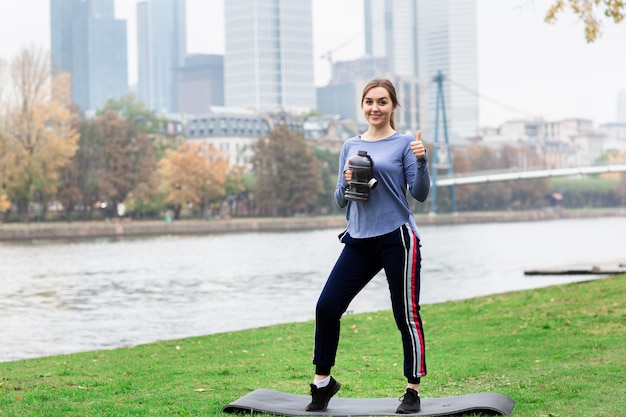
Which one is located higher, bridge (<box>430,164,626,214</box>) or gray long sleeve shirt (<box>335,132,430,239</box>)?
bridge (<box>430,164,626,214</box>)

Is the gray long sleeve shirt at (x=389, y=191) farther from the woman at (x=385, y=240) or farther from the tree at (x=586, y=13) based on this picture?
the tree at (x=586, y=13)

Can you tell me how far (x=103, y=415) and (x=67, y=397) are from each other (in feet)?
3.21

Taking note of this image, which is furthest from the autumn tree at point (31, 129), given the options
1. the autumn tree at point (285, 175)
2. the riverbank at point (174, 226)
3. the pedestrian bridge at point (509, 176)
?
the pedestrian bridge at point (509, 176)

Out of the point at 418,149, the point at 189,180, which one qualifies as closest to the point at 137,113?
the point at 189,180

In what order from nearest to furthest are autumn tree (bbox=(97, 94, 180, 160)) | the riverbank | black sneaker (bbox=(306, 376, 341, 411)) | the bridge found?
black sneaker (bbox=(306, 376, 341, 411)) → the riverbank → autumn tree (bbox=(97, 94, 180, 160)) → the bridge

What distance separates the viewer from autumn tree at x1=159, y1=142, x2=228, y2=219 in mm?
77375

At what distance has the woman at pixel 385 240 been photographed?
5320 mm

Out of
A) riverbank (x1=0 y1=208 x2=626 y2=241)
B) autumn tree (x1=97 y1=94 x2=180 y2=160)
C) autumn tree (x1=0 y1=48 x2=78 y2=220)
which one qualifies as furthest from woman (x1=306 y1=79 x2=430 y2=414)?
autumn tree (x1=97 y1=94 x2=180 y2=160)

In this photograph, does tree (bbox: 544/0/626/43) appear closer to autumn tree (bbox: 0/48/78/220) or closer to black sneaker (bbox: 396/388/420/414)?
black sneaker (bbox: 396/388/420/414)

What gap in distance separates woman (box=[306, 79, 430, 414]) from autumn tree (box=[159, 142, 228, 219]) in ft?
236

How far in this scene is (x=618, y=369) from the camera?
6.93m

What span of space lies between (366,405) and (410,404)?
1.03 ft

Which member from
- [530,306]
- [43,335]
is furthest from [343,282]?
[43,335]

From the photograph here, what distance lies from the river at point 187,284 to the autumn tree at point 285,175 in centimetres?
3049
